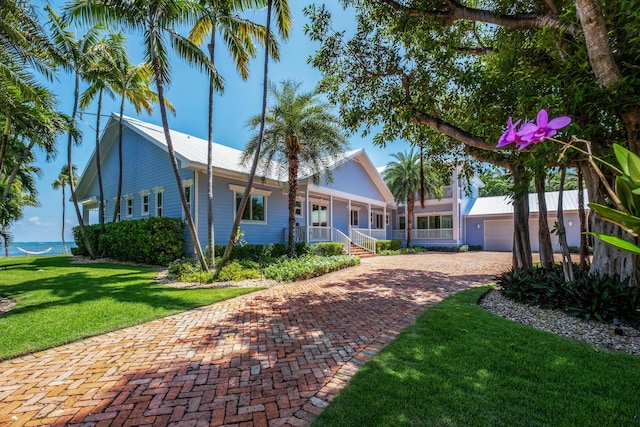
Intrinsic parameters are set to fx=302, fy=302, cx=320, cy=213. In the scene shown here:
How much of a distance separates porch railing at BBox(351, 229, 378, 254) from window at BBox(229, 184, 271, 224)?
6998 mm

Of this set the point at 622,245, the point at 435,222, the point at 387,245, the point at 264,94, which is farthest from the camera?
the point at 435,222

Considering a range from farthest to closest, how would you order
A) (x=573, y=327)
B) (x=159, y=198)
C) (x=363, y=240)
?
(x=363, y=240)
(x=159, y=198)
(x=573, y=327)

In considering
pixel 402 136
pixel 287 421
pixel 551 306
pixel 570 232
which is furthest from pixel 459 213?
pixel 287 421

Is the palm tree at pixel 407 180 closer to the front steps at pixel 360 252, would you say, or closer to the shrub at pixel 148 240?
the front steps at pixel 360 252

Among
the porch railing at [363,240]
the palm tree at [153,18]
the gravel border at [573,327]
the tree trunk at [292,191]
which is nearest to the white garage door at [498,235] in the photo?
the porch railing at [363,240]

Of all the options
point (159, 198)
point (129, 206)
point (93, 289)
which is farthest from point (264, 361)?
point (129, 206)

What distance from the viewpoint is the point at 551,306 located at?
589cm

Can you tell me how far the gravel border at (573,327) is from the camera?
4.45 m

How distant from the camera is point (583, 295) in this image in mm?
5418

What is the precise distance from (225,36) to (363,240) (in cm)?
1403

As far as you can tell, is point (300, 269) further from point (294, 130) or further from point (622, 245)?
point (622, 245)

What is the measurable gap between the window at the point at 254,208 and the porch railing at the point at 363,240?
706 centimetres

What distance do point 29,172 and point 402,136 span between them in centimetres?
2735

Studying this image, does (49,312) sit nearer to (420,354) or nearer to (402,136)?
(420,354)
